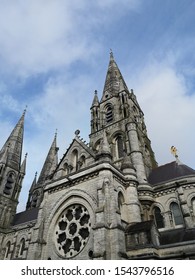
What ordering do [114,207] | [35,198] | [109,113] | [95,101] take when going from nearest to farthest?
[114,207], [109,113], [95,101], [35,198]

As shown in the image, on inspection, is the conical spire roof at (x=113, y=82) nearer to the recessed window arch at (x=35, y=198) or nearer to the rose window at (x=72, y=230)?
the rose window at (x=72, y=230)

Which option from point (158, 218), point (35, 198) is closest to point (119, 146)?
point (158, 218)

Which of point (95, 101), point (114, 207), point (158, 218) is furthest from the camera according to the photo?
point (95, 101)

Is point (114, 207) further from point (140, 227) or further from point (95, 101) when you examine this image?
point (95, 101)

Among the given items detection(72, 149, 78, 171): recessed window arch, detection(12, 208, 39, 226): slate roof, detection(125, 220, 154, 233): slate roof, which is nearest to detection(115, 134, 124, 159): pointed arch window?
detection(72, 149, 78, 171): recessed window arch

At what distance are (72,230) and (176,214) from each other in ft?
24.2

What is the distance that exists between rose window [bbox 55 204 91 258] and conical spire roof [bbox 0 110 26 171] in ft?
73.6

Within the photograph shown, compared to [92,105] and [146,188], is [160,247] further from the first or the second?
[92,105]

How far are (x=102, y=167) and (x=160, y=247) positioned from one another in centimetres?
551

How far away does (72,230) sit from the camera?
48.0 ft

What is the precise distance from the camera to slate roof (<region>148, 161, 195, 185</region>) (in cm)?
1864

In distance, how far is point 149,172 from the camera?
2244cm

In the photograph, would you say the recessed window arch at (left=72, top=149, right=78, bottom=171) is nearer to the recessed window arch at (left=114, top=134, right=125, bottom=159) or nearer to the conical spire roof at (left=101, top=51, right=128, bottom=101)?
the recessed window arch at (left=114, top=134, right=125, bottom=159)

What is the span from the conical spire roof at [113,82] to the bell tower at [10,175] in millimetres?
17348
